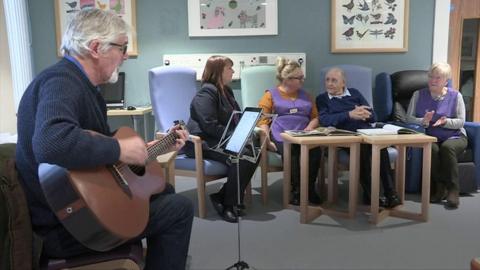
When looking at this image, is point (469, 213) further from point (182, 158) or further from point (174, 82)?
point (174, 82)

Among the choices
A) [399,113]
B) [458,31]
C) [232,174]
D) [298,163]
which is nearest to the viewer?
[232,174]

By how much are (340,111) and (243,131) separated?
1376 millimetres

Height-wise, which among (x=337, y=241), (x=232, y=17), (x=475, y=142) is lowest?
(x=337, y=241)

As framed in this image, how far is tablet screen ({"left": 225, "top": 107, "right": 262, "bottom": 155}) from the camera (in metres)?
2.11

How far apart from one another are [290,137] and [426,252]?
1.06 m

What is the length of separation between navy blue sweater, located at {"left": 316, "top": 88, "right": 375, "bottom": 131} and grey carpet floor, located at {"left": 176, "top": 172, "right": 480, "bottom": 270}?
26.2 inches

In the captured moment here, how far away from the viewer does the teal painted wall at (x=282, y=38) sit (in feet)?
13.7

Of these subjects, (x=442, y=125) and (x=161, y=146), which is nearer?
(x=161, y=146)

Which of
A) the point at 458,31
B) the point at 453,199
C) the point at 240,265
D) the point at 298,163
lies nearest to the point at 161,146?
the point at 240,265

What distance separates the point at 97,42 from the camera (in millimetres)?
1429

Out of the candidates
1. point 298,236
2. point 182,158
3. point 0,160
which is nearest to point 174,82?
point 182,158

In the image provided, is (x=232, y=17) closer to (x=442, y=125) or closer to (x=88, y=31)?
(x=442, y=125)

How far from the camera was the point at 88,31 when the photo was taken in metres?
1.41

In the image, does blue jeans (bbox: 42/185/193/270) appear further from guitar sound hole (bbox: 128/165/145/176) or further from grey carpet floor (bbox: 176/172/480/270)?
grey carpet floor (bbox: 176/172/480/270)
